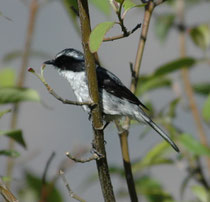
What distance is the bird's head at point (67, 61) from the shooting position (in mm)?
4172

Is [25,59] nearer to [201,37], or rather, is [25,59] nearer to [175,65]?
[175,65]

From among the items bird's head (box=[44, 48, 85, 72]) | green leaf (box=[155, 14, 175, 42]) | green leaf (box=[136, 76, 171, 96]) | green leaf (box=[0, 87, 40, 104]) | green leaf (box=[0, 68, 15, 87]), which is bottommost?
green leaf (box=[136, 76, 171, 96])

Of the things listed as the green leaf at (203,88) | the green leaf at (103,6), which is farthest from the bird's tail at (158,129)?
the green leaf at (103,6)

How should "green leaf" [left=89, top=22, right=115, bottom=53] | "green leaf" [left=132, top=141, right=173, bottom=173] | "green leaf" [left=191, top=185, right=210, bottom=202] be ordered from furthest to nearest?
1. "green leaf" [left=132, top=141, right=173, bottom=173]
2. "green leaf" [left=191, top=185, right=210, bottom=202]
3. "green leaf" [left=89, top=22, right=115, bottom=53]

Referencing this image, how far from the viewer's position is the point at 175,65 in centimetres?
348

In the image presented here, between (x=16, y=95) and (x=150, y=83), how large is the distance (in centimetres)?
126

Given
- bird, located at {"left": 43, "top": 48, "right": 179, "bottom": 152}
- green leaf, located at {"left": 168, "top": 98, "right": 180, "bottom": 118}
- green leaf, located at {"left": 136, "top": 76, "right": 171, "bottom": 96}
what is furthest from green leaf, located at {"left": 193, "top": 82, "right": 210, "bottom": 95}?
bird, located at {"left": 43, "top": 48, "right": 179, "bottom": 152}

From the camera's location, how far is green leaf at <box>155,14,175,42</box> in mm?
4625

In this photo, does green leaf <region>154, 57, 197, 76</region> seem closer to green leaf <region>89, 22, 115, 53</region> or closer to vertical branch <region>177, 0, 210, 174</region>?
vertical branch <region>177, 0, 210, 174</region>

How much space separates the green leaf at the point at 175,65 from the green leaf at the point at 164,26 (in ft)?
3.62

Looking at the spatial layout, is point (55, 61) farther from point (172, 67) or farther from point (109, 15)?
point (109, 15)

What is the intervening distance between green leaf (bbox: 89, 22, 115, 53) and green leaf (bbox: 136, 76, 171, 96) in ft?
5.47

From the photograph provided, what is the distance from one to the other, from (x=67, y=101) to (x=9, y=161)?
165 cm

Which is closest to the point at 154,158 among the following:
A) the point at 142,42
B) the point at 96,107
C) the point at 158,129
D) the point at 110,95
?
the point at 158,129
